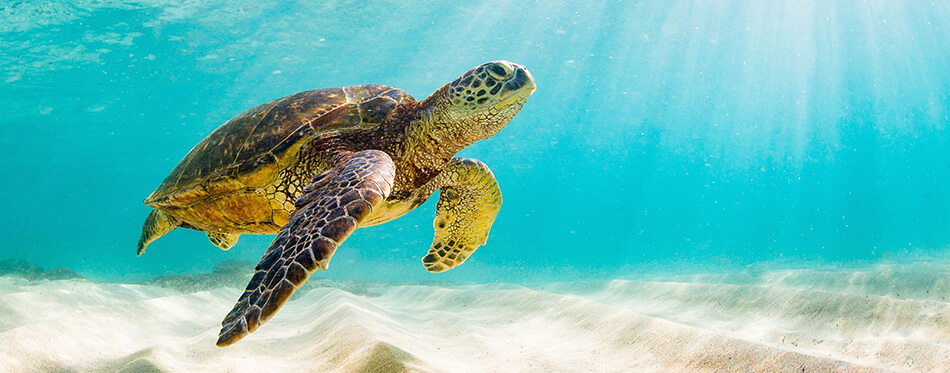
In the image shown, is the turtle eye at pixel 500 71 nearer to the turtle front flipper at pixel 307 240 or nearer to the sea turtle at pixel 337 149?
the sea turtle at pixel 337 149

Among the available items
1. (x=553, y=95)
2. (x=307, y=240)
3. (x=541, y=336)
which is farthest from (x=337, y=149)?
(x=553, y=95)

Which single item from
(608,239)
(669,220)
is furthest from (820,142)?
(608,239)

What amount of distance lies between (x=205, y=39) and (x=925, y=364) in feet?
76.3

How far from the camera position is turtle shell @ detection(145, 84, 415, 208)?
2.85 m

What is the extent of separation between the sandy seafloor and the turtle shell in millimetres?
1149

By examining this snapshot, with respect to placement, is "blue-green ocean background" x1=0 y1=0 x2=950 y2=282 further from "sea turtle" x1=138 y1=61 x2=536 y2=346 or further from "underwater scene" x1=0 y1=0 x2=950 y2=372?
"sea turtle" x1=138 y1=61 x2=536 y2=346

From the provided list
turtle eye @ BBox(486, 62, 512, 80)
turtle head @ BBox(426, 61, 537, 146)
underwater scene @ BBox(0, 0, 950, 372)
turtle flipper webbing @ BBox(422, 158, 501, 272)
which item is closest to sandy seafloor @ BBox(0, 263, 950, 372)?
underwater scene @ BBox(0, 0, 950, 372)

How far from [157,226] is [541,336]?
397cm

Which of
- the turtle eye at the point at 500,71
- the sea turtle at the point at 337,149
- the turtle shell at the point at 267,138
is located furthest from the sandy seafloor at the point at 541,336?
the turtle eye at the point at 500,71

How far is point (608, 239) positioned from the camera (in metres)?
88.4

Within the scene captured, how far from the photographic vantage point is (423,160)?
314cm

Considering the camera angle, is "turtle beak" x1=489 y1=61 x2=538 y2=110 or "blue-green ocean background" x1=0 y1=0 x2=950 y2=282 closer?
"turtle beak" x1=489 y1=61 x2=538 y2=110

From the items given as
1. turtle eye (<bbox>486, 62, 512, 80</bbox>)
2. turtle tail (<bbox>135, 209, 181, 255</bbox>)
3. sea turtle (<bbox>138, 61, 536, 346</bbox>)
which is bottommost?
turtle tail (<bbox>135, 209, 181, 255</bbox>)

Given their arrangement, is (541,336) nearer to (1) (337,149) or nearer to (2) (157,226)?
(1) (337,149)
